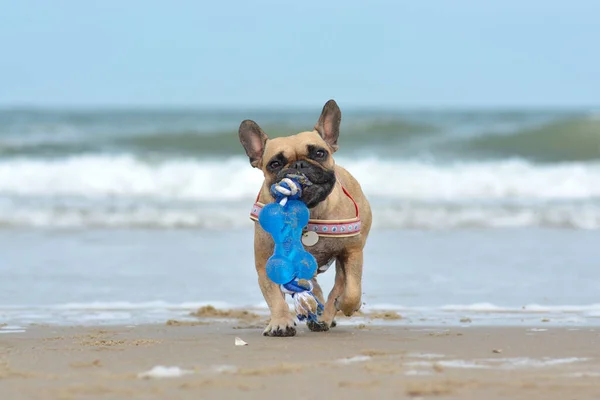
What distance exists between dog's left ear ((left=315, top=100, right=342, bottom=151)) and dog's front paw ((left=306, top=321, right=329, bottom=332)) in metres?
1.07

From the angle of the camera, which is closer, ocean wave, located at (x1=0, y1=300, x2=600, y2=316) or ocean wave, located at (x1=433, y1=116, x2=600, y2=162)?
ocean wave, located at (x1=0, y1=300, x2=600, y2=316)

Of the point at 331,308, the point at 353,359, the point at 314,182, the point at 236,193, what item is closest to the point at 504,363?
the point at 353,359

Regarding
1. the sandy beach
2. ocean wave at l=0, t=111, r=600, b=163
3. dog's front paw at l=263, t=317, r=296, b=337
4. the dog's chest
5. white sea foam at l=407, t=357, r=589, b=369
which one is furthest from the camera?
ocean wave at l=0, t=111, r=600, b=163

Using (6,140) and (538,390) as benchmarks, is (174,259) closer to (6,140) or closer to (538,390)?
(538,390)

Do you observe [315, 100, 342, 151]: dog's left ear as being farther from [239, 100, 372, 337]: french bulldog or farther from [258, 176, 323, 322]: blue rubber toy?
[258, 176, 323, 322]: blue rubber toy

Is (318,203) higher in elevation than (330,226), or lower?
higher

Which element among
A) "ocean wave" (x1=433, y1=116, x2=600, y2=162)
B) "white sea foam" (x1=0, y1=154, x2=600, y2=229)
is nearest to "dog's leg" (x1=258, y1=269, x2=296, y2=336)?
"white sea foam" (x1=0, y1=154, x2=600, y2=229)

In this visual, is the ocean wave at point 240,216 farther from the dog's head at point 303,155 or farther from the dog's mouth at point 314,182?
the dog's mouth at point 314,182

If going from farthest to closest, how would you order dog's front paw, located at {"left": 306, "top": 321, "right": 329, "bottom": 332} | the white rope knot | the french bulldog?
dog's front paw, located at {"left": 306, "top": 321, "right": 329, "bottom": 332} → the french bulldog → the white rope knot

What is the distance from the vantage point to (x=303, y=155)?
595cm

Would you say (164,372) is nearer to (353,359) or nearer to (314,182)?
(353,359)

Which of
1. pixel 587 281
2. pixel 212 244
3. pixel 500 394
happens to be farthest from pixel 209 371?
pixel 212 244

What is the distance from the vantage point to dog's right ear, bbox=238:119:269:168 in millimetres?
6141

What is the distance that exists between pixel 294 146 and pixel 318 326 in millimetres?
1197
